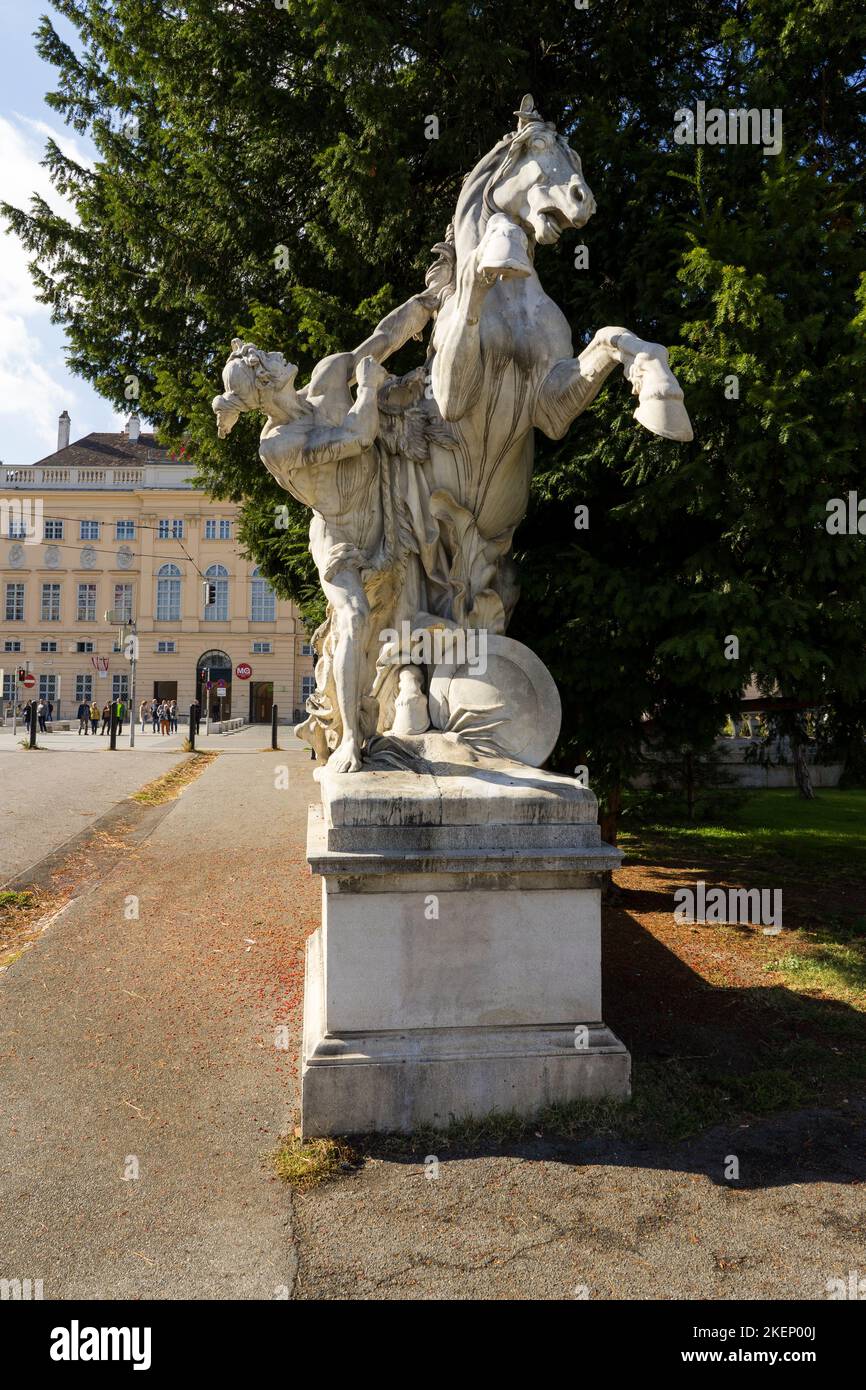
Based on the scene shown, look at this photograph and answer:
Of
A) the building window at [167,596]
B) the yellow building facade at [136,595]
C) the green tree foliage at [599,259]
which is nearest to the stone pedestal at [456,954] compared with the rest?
the green tree foliage at [599,259]

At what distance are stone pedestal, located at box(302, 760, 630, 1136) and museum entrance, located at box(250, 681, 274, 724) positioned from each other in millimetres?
46871

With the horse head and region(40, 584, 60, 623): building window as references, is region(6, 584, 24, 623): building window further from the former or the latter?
the horse head

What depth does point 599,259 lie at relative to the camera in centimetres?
695

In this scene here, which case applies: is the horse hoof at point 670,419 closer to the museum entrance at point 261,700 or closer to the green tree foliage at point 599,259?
the green tree foliage at point 599,259

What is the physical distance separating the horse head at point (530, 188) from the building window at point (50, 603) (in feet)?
176

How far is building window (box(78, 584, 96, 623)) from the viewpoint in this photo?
175 feet

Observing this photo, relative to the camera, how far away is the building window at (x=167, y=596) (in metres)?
52.3

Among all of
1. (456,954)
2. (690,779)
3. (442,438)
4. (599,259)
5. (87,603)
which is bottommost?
(456,954)

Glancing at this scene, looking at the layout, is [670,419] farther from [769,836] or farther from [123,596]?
[123,596]

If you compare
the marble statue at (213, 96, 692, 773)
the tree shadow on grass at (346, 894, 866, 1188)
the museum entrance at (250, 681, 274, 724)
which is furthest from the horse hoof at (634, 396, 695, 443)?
the museum entrance at (250, 681, 274, 724)

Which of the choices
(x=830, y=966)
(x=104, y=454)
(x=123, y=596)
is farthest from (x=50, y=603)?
(x=830, y=966)

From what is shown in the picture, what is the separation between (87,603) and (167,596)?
486cm

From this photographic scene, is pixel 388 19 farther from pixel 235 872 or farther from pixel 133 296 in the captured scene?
pixel 235 872

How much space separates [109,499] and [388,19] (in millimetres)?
49192
